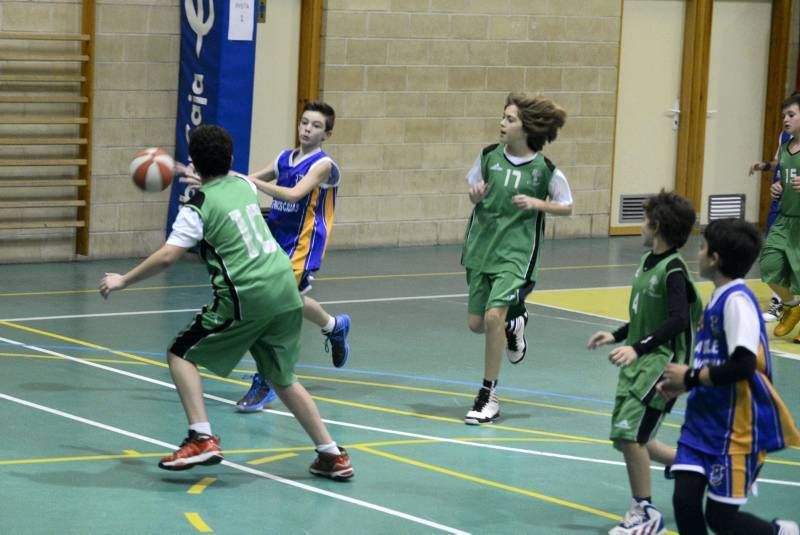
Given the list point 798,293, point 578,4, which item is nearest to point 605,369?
point 798,293

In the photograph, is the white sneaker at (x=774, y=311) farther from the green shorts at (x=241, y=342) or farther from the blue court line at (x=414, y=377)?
the green shorts at (x=241, y=342)

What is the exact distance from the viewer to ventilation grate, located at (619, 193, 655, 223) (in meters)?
17.1

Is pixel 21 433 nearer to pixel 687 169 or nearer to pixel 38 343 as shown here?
pixel 38 343

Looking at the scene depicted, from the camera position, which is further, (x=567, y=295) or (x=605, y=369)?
(x=567, y=295)

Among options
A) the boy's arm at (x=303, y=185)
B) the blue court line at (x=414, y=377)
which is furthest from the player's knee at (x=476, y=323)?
the boy's arm at (x=303, y=185)

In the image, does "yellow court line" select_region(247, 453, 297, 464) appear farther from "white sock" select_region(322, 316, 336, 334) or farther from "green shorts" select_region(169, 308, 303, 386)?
"white sock" select_region(322, 316, 336, 334)

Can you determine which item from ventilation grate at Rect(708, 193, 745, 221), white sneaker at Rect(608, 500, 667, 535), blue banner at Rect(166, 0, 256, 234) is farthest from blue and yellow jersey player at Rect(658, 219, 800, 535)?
ventilation grate at Rect(708, 193, 745, 221)

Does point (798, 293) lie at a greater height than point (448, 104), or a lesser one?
lesser

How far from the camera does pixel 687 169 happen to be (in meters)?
17.3

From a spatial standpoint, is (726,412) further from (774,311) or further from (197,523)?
(774,311)

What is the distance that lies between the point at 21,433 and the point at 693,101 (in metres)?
11.2

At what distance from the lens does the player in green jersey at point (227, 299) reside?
261 inches

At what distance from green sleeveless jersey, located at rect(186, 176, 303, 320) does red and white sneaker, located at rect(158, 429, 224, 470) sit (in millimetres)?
578

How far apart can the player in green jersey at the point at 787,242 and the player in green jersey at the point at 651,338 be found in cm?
509
